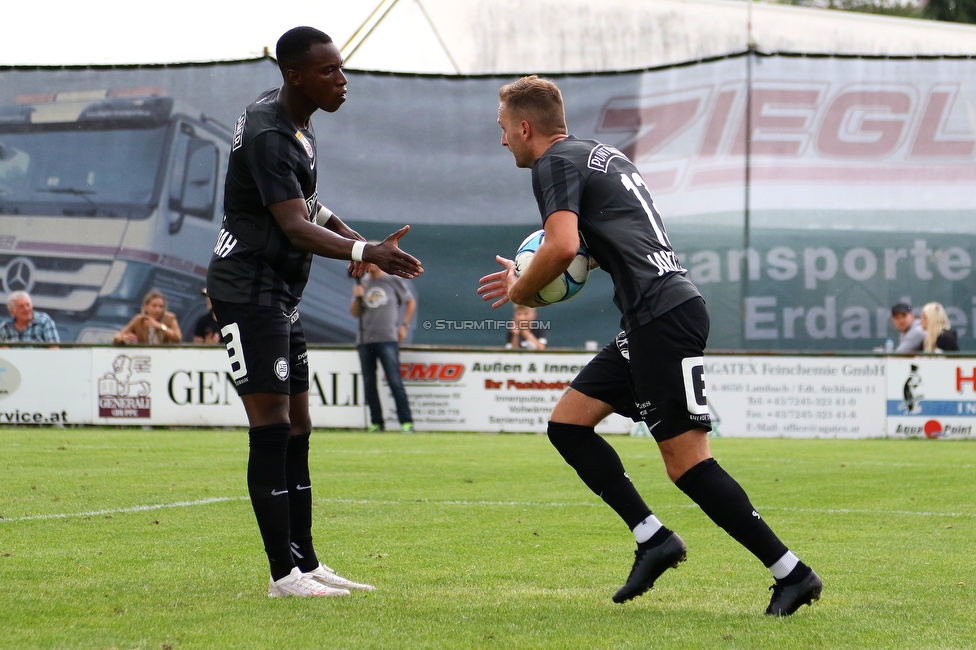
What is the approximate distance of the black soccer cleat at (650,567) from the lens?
4777 millimetres

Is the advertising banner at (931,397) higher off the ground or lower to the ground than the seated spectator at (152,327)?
lower

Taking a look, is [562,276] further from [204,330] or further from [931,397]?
[204,330]

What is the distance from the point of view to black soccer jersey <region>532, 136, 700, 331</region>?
4.67 m

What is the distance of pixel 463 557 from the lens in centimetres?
600

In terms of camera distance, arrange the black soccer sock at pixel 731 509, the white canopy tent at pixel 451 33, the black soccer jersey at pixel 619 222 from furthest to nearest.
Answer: the white canopy tent at pixel 451 33 → the black soccer jersey at pixel 619 222 → the black soccer sock at pixel 731 509

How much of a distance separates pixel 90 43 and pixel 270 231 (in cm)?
1839

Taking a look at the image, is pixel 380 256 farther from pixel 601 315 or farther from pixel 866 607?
pixel 601 315

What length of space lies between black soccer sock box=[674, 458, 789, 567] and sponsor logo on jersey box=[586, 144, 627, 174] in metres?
1.20

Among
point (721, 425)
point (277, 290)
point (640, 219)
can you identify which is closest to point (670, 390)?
point (640, 219)

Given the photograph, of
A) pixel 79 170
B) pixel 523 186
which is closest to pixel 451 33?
pixel 523 186

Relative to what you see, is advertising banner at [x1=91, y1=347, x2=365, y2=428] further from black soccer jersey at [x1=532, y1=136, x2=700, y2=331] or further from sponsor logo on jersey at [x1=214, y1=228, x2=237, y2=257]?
black soccer jersey at [x1=532, y1=136, x2=700, y2=331]

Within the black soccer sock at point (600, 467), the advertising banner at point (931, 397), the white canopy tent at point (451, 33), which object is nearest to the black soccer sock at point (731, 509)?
the black soccer sock at point (600, 467)

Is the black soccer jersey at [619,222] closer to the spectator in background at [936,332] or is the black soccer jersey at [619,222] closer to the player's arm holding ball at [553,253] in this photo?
the player's arm holding ball at [553,253]

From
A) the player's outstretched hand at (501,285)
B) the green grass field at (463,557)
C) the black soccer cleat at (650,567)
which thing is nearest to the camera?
the green grass field at (463,557)
